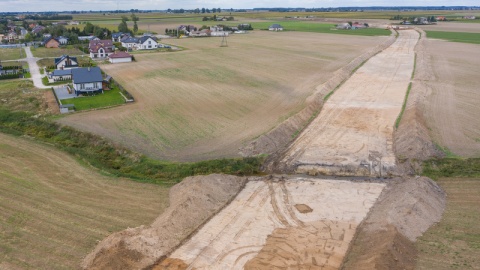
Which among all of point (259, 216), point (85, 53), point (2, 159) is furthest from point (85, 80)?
point (85, 53)

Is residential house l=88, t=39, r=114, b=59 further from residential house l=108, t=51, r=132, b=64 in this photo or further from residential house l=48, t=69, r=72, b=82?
residential house l=48, t=69, r=72, b=82

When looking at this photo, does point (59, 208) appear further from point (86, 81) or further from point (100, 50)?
point (100, 50)

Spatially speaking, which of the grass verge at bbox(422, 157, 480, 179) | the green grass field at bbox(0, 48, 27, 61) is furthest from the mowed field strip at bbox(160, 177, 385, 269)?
the green grass field at bbox(0, 48, 27, 61)

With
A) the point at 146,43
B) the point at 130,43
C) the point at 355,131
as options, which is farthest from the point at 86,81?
the point at 130,43

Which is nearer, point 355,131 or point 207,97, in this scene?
point 355,131

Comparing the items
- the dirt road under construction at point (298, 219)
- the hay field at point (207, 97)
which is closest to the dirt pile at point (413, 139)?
the dirt road under construction at point (298, 219)

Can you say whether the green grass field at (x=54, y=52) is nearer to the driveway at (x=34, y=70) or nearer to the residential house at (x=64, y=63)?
the driveway at (x=34, y=70)

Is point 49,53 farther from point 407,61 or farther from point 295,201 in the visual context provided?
point 295,201
